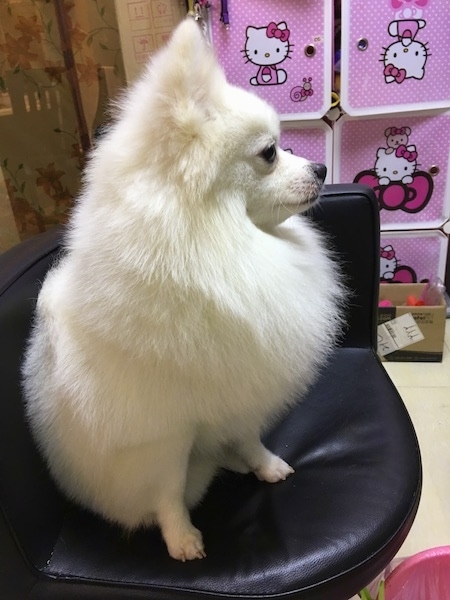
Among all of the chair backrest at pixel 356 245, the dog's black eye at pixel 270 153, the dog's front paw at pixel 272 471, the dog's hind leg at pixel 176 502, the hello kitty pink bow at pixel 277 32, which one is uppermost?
the hello kitty pink bow at pixel 277 32

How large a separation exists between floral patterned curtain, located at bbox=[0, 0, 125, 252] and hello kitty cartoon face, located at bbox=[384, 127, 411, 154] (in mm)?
1080

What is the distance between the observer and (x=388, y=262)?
2.09 metres

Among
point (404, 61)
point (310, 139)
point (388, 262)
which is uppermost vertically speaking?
point (404, 61)

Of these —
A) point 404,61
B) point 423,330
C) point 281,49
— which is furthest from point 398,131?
point 423,330

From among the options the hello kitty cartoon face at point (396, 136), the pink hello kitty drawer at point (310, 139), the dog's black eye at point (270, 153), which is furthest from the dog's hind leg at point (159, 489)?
the hello kitty cartoon face at point (396, 136)

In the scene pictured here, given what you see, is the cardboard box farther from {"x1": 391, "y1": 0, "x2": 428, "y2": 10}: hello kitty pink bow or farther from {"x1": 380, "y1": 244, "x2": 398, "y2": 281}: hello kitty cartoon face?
{"x1": 391, "y1": 0, "x2": 428, "y2": 10}: hello kitty pink bow

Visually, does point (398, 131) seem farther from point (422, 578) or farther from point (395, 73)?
point (422, 578)

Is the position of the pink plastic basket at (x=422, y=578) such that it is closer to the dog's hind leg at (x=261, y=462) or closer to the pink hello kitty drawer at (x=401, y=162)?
the dog's hind leg at (x=261, y=462)

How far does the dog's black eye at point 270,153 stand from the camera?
2.51 feet

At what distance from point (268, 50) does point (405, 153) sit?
62 centimetres

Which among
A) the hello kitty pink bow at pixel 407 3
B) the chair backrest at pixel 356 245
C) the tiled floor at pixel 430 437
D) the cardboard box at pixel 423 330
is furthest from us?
the cardboard box at pixel 423 330

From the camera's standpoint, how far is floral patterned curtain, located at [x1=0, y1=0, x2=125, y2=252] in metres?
2.08

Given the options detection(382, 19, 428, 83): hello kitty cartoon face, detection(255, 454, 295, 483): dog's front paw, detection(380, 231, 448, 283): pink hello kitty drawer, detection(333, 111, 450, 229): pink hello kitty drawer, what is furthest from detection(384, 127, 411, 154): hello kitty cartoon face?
detection(255, 454, 295, 483): dog's front paw

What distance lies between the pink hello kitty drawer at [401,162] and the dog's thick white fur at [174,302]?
3.65 feet
